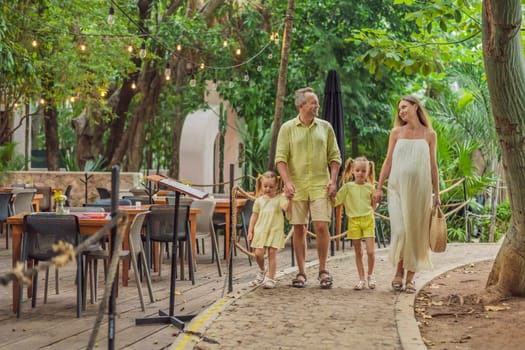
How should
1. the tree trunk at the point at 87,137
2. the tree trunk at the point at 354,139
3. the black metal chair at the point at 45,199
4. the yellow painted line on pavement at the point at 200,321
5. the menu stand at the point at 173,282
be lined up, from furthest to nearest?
the tree trunk at the point at 87,137
the tree trunk at the point at 354,139
the black metal chair at the point at 45,199
the menu stand at the point at 173,282
the yellow painted line on pavement at the point at 200,321

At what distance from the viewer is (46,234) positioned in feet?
22.9

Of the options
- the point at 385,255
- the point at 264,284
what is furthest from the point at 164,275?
the point at 385,255

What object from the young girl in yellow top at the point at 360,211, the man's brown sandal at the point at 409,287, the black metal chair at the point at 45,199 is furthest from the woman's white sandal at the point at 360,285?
the black metal chair at the point at 45,199

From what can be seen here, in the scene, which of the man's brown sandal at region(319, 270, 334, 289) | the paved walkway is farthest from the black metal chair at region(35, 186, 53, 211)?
the man's brown sandal at region(319, 270, 334, 289)

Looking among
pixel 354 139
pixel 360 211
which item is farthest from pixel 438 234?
pixel 354 139

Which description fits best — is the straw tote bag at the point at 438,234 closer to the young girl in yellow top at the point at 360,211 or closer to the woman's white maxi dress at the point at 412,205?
the woman's white maxi dress at the point at 412,205

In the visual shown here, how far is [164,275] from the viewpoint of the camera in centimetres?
961

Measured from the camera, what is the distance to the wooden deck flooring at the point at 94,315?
18.9 feet

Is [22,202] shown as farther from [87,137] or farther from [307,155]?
[87,137]

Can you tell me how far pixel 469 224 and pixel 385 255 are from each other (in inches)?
169

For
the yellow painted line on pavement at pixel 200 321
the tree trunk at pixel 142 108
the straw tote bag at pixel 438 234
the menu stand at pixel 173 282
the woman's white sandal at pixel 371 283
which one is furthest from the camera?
the tree trunk at pixel 142 108

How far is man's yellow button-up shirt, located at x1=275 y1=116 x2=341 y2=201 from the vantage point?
25.9ft

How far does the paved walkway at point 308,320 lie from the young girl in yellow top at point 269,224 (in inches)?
11.6

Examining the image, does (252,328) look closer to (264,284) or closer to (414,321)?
(414,321)
